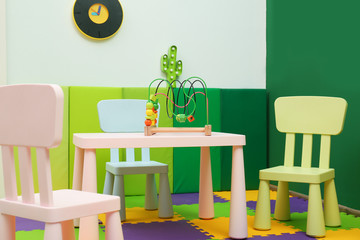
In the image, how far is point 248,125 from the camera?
447cm

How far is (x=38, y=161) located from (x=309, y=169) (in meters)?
2.06

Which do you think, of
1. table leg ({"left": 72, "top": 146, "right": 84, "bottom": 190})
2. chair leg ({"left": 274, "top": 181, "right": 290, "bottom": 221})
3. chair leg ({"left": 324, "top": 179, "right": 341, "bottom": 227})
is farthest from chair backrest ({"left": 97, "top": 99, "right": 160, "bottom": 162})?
chair leg ({"left": 324, "top": 179, "right": 341, "bottom": 227})

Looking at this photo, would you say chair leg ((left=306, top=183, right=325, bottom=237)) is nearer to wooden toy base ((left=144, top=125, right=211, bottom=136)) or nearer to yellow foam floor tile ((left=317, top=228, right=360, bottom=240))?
yellow foam floor tile ((left=317, top=228, right=360, bottom=240))

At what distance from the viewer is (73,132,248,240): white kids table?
2330 millimetres

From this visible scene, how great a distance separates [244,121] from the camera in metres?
4.46

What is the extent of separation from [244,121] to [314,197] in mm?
1705

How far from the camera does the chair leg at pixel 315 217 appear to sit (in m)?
2.79

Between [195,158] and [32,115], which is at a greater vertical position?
[32,115]

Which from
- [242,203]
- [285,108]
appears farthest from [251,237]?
[285,108]

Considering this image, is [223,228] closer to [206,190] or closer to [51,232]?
[206,190]

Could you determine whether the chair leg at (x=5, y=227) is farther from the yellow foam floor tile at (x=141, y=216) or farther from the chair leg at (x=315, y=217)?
the chair leg at (x=315, y=217)

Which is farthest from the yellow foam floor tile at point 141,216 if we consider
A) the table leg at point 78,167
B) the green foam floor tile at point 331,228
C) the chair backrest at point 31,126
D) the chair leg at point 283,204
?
the chair backrest at point 31,126

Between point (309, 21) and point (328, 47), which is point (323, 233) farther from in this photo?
point (309, 21)

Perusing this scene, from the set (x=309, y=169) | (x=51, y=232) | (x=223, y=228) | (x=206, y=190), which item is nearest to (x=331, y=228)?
(x=309, y=169)
